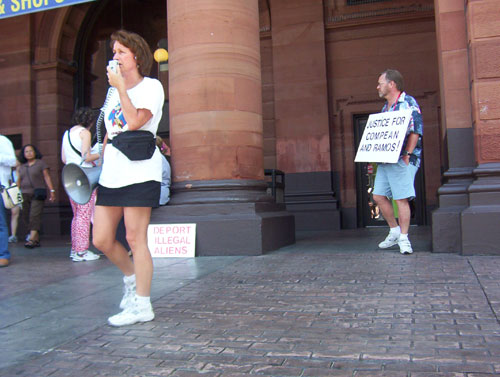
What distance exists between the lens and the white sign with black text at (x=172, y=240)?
622 centimetres

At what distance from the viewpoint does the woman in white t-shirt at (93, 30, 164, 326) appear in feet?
10.4

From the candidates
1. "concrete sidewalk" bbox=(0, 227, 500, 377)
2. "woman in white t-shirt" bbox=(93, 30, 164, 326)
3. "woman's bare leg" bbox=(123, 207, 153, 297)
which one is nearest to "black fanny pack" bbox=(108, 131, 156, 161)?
"woman in white t-shirt" bbox=(93, 30, 164, 326)

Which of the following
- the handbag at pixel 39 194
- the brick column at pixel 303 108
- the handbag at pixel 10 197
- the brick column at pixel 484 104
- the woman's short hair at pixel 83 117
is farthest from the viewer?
the brick column at pixel 303 108

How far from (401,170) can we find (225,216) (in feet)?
7.06

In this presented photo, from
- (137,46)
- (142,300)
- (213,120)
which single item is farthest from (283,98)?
Result: (142,300)

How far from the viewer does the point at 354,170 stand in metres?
11.4

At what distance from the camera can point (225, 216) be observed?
6227 mm

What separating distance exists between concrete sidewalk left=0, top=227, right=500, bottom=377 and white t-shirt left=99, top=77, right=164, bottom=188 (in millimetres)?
923

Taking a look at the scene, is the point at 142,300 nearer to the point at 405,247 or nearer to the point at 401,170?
the point at 405,247

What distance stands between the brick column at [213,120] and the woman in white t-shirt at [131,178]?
117 inches

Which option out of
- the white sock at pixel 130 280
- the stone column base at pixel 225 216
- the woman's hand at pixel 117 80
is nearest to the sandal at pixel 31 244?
the stone column base at pixel 225 216

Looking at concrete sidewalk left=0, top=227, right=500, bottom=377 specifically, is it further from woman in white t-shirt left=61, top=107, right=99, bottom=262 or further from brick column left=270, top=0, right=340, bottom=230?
brick column left=270, top=0, right=340, bottom=230

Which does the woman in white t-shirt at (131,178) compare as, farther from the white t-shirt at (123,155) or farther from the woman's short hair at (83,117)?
the woman's short hair at (83,117)

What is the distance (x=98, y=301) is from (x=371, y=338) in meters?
2.17
